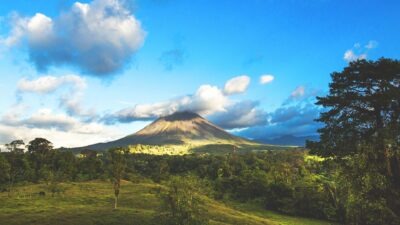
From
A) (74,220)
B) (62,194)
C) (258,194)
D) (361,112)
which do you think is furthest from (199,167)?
(361,112)

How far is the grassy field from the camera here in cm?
6981

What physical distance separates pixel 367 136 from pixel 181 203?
107 ft

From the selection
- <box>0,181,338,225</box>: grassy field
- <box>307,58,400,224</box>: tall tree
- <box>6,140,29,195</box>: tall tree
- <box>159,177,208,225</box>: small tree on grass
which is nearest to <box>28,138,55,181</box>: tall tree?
<box>6,140,29,195</box>: tall tree

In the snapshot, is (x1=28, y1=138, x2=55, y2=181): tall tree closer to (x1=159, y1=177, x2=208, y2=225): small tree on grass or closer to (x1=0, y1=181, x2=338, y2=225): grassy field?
(x1=0, y1=181, x2=338, y2=225): grassy field

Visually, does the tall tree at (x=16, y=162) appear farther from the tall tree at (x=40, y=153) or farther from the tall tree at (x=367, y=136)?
the tall tree at (x=367, y=136)

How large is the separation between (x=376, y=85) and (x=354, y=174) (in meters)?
14.5

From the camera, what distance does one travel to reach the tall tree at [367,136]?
Answer: 3656 centimetres

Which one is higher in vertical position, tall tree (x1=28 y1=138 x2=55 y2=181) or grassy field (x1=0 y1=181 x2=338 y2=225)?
tall tree (x1=28 y1=138 x2=55 y2=181)

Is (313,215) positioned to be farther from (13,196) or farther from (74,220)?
(13,196)

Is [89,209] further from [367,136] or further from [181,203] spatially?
[367,136]

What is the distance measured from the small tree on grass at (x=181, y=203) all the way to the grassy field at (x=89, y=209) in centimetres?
369

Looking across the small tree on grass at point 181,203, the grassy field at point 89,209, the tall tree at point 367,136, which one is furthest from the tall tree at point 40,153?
the tall tree at point 367,136

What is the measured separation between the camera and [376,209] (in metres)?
35.7

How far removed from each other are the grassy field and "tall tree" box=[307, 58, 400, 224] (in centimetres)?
3607
